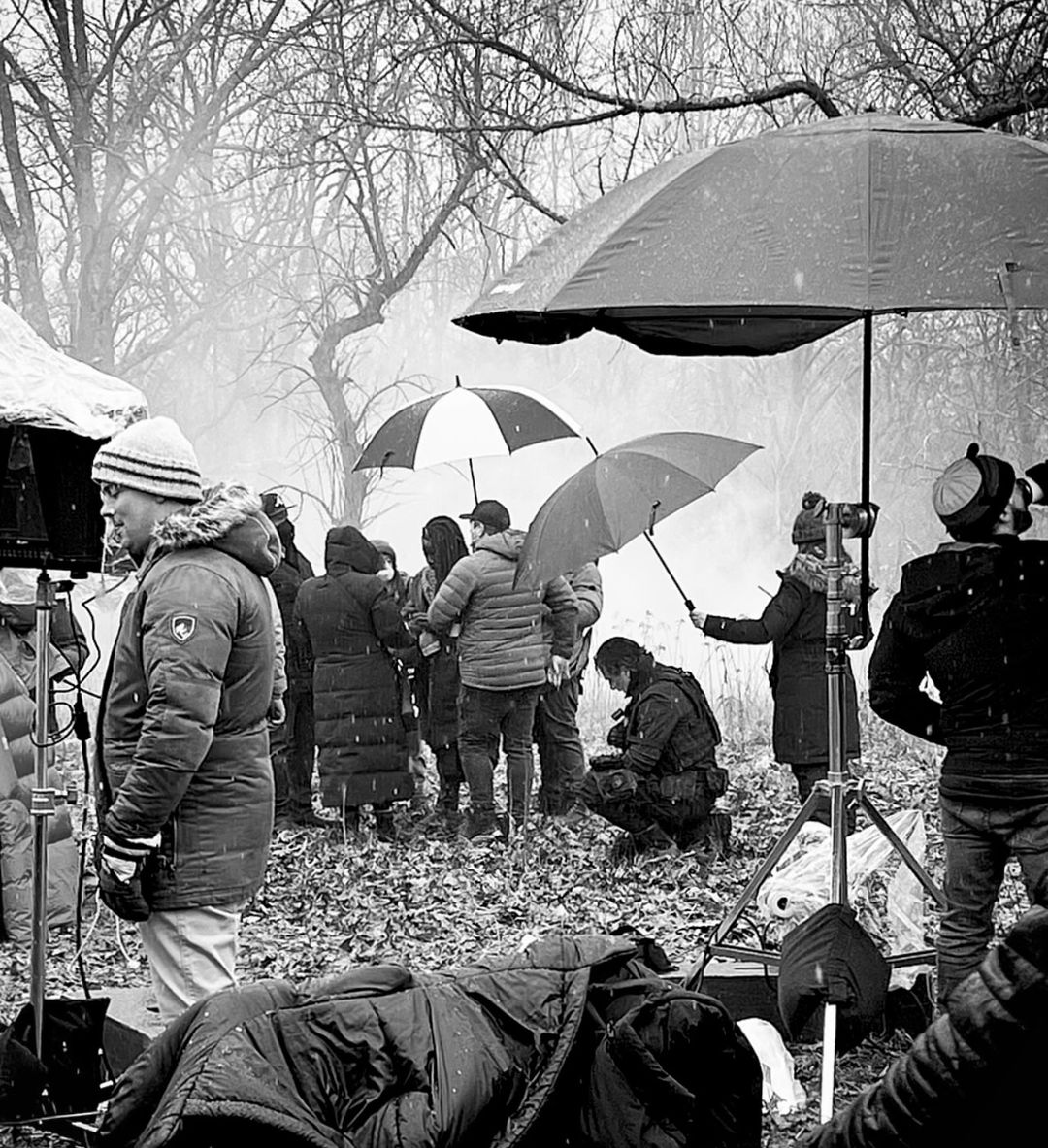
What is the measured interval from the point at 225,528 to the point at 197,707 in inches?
20.3

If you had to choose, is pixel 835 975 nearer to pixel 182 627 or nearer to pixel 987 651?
pixel 987 651

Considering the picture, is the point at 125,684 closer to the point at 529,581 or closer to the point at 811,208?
the point at 811,208

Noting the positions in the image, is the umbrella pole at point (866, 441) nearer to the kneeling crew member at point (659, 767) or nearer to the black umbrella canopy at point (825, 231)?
the black umbrella canopy at point (825, 231)

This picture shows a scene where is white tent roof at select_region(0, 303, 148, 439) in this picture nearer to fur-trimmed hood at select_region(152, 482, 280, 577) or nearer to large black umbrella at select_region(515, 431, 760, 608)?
fur-trimmed hood at select_region(152, 482, 280, 577)

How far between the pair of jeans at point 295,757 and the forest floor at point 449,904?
0.66ft

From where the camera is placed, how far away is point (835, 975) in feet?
14.0

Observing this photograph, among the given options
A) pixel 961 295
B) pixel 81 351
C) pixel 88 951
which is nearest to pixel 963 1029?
pixel 961 295

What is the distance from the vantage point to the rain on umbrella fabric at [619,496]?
26.0 feet

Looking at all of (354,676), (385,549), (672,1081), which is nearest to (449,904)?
(354,676)

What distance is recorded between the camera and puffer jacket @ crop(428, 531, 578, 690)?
9.03 m

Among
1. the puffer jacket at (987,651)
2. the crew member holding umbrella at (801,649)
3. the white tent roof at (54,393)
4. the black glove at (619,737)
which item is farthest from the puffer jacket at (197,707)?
the crew member holding umbrella at (801,649)

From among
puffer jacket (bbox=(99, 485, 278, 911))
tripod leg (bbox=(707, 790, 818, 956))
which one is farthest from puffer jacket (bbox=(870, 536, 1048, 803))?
puffer jacket (bbox=(99, 485, 278, 911))

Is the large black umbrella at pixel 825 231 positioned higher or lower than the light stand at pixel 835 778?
higher

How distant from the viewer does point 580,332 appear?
457cm
